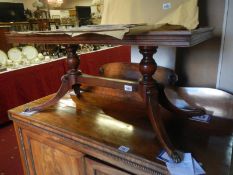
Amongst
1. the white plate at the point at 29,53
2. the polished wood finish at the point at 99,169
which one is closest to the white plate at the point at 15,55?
the white plate at the point at 29,53

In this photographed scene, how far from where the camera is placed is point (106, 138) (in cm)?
71

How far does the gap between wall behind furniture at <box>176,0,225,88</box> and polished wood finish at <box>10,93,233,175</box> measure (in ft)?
0.44

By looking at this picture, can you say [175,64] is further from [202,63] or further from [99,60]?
[99,60]

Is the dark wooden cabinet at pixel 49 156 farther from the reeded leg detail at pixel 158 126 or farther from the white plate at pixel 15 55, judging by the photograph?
the white plate at pixel 15 55

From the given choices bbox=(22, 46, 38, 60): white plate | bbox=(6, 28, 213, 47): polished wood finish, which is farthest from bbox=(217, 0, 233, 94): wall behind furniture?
bbox=(22, 46, 38, 60): white plate

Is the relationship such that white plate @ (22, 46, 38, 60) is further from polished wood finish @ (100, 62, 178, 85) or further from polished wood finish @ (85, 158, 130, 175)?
polished wood finish @ (85, 158, 130, 175)

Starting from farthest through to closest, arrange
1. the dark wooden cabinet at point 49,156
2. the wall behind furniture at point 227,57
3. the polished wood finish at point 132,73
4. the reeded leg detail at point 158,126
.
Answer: the polished wood finish at point 132,73 → the wall behind furniture at point 227,57 → the dark wooden cabinet at point 49,156 → the reeded leg detail at point 158,126

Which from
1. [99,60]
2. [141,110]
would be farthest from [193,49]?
[99,60]

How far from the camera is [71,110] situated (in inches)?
37.5

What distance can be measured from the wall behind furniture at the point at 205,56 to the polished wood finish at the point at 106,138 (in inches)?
5.3

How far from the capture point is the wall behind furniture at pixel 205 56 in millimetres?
930

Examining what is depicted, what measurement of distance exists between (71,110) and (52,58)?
2.02 meters

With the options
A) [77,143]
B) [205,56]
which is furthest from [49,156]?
[205,56]

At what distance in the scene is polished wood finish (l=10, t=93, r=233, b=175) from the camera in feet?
2.03
